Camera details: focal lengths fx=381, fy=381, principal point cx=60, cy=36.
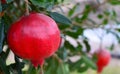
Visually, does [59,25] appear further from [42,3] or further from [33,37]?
[33,37]

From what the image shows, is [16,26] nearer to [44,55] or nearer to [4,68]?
[44,55]

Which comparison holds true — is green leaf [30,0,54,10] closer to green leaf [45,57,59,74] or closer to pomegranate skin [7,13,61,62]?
pomegranate skin [7,13,61,62]

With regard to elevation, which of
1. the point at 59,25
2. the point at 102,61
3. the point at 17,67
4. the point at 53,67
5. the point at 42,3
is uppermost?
the point at 42,3

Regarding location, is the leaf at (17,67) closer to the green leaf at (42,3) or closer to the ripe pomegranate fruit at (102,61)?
the green leaf at (42,3)

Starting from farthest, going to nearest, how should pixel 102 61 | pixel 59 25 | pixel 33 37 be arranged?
1. pixel 102 61
2. pixel 59 25
3. pixel 33 37

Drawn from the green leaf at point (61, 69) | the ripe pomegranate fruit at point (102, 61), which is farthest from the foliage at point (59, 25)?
the ripe pomegranate fruit at point (102, 61)

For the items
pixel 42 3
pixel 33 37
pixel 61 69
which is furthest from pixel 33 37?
pixel 61 69

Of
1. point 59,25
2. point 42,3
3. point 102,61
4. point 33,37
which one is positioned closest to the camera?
point 33,37

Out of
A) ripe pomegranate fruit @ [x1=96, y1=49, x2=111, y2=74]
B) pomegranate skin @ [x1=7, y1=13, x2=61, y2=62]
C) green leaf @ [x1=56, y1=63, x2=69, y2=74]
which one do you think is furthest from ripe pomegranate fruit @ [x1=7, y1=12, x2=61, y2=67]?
ripe pomegranate fruit @ [x1=96, y1=49, x2=111, y2=74]

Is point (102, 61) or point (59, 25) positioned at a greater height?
point (59, 25)
